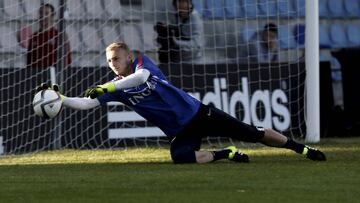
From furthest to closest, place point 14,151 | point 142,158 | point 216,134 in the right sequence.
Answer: point 14,151 → point 142,158 → point 216,134

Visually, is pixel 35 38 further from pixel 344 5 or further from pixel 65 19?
pixel 344 5

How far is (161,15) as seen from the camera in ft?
47.6

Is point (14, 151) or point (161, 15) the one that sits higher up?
point (161, 15)

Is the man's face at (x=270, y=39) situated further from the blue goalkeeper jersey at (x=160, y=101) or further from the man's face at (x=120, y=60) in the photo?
the man's face at (x=120, y=60)

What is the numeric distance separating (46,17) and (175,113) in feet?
14.5

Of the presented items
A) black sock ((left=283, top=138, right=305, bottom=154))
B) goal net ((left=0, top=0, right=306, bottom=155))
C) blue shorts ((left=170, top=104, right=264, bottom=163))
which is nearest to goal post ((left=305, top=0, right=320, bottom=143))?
goal net ((left=0, top=0, right=306, bottom=155))

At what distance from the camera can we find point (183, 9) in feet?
47.9

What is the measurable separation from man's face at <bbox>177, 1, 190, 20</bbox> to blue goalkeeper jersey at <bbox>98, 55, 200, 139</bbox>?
15.7ft

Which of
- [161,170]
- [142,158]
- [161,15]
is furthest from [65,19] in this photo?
[161,170]

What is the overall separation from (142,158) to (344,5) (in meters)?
7.41

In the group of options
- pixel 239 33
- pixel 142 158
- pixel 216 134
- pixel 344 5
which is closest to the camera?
pixel 216 134

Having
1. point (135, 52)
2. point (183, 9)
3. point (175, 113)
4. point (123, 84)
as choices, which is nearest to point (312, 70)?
point (183, 9)

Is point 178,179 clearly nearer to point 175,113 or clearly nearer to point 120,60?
point 175,113

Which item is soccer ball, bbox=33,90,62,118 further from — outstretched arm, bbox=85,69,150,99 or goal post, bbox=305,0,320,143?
goal post, bbox=305,0,320,143
